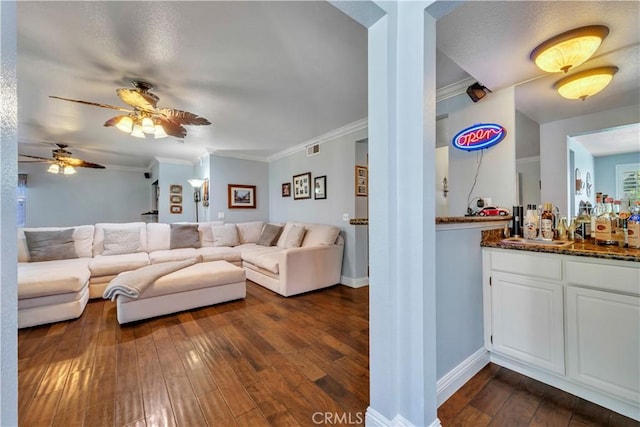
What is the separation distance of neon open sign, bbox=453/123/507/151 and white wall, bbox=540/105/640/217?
0.43 metres

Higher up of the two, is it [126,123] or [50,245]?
[126,123]

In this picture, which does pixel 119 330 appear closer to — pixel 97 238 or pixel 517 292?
pixel 97 238

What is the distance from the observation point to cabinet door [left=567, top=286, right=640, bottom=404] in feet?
4.25

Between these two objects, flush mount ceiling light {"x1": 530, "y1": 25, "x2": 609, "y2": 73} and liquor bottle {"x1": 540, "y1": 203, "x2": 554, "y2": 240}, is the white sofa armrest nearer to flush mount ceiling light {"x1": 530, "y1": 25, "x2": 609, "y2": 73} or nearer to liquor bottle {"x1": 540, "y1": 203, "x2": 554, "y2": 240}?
liquor bottle {"x1": 540, "y1": 203, "x2": 554, "y2": 240}

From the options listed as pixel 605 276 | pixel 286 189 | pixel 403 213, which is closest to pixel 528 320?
pixel 605 276

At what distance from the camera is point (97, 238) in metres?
3.74

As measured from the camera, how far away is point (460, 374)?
1.58 meters

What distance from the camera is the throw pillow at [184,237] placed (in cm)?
423

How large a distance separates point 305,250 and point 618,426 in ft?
9.16

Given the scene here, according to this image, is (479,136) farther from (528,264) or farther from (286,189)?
(286,189)

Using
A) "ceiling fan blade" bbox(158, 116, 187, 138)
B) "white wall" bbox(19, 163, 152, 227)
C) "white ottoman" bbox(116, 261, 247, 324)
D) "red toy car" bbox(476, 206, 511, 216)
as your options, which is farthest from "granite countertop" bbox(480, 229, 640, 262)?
"white wall" bbox(19, 163, 152, 227)


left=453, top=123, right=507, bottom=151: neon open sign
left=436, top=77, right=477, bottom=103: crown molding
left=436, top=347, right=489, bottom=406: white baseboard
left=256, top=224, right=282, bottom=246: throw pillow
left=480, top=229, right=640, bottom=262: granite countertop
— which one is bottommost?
left=436, top=347, right=489, bottom=406: white baseboard

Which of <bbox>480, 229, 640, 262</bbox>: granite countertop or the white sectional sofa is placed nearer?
<bbox>480, 229, 640, 262</bbox>: granite countertop

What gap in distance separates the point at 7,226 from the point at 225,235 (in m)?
4.28
